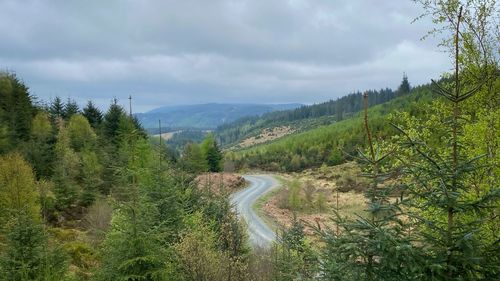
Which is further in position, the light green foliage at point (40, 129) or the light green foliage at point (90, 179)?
the light green foliage at point (40, 129)

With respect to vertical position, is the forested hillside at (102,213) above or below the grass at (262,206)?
above

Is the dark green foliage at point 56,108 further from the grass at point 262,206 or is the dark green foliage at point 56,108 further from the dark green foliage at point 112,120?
the grass at point 262,206

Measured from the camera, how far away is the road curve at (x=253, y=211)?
3305cm

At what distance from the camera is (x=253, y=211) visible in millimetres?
45594

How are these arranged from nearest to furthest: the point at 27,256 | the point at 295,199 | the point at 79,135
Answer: the point at 27,256 < the point at 79,135 < the point at 295,199

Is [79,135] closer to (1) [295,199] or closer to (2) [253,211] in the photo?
(2) [253,211]

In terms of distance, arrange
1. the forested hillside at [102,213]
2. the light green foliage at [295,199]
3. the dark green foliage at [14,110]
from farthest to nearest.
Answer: the light green foliage at [295,199] < the dark green foliage at [14,110] < the forested hillside at [102,213]

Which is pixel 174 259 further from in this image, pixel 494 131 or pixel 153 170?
pixel 494 131

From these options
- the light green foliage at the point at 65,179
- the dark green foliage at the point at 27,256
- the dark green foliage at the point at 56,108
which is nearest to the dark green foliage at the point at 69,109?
the dark green foliage at the point at 56,108

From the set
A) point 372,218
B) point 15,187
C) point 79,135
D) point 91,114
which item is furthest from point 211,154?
point 372,218

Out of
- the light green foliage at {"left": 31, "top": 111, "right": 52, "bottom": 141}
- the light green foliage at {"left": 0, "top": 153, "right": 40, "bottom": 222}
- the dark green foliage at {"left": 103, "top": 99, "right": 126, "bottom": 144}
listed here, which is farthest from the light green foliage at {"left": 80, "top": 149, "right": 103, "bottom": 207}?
the dark green foliage at {"left": 103, "top": 99, "right": 126, "bottom": 144}

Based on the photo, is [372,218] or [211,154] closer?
[372,218]

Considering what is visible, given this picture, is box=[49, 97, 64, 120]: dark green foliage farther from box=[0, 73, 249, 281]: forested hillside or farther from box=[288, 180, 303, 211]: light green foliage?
box=[288, 180, 303, 211]: light green foliage

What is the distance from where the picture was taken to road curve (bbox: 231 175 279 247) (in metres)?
33.0
